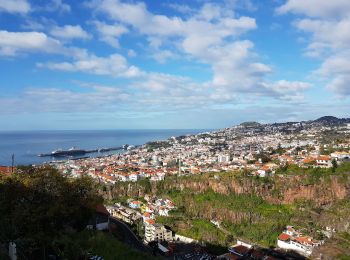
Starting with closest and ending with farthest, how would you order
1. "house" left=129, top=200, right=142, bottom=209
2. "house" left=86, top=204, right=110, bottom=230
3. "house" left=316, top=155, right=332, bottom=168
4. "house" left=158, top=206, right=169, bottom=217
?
1. "house" left=86, top=204, right=110, bottom=230
2. "house" left=158, top=206, right=169, bottom=217
3. "house" left=129, top=200, right=142, bottom=209
4. "house" left=316, top=155, right=332, bottom=168

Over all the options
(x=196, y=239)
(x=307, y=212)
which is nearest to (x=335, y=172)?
(x=307, y=212)

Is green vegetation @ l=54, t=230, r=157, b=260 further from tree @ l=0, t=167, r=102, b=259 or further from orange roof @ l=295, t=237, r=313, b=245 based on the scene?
orange roof @ l=295, t=237, r=313, b=245

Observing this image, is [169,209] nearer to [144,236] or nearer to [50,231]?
[144,236]

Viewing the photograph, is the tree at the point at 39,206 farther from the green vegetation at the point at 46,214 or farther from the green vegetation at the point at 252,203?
the green vegetation at the point at 252,203

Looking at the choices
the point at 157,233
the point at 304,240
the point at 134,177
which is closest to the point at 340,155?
the point at 304,240

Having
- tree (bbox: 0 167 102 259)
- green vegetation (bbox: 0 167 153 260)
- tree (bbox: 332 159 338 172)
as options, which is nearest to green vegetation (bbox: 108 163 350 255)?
tree (bbox: 332 159 338 172)

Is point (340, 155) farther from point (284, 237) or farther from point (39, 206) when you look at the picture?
point (39, 206)
